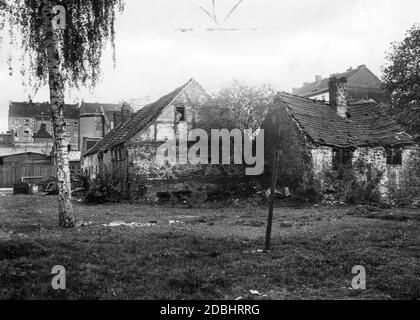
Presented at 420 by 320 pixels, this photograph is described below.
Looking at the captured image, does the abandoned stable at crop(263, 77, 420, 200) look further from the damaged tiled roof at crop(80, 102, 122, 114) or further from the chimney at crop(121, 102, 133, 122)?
the damaged tiled roof at crop(80, 102, 122, 114)

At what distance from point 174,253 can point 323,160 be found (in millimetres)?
16032

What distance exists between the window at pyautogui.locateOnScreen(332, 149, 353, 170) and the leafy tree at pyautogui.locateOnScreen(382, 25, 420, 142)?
818 inches

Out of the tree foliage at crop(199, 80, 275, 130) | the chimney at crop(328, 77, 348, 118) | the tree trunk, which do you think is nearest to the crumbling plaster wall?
the chimney at crop(328, 77, 348, 118)

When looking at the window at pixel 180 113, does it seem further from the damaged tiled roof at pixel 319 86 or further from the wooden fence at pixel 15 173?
the damaged tiled roof at pixel 319 86

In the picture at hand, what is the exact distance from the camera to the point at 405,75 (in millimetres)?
43906

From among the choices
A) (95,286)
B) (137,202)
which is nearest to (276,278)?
(95,286)

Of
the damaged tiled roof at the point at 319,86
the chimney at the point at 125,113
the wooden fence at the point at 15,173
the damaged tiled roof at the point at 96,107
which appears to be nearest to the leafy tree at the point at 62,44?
the chimney at the point at 125,113

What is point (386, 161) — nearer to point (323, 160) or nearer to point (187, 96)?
point (323, 160)

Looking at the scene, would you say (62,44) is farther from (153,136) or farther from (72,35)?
(153,136)

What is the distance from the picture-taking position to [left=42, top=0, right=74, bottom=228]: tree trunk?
11.5m

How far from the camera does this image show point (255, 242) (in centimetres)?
990

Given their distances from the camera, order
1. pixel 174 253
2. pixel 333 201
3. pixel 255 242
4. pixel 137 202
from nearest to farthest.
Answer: pixel 174 253 → pixel 255 242 → pixel 333 201 → pixel 137 202

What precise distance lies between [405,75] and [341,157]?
26.2 m

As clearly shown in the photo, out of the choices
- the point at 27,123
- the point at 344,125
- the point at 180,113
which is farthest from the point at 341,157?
the point at 27,123
